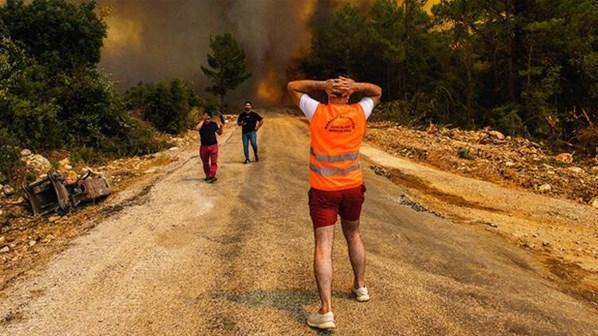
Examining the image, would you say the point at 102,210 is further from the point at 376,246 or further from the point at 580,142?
the point at 580,142

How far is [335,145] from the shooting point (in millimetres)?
4191

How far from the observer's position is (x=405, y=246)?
6910mm

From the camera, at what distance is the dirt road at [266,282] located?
4492 mm

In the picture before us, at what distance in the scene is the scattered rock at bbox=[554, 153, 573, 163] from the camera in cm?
1596

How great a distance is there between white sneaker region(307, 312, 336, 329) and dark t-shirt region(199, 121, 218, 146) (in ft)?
27.3

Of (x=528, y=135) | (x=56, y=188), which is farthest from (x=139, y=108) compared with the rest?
(x=528, y=135)

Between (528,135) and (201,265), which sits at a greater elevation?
(201,265)

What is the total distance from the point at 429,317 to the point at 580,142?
16885 mm

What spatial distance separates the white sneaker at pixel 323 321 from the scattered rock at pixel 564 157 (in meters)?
14.7

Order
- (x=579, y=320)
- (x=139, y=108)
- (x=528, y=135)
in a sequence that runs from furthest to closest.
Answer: (x=139, y=108) → (x=528, y=135) → (x=579, y=320)

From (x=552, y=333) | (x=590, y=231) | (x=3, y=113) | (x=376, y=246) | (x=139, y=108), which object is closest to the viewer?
(x=552, y=333)

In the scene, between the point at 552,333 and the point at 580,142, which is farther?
the point at 580,142

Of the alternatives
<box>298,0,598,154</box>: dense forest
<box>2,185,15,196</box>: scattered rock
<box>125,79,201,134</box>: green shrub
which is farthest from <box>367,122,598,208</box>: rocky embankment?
<box>2,185,15,196</box>: scattered rock

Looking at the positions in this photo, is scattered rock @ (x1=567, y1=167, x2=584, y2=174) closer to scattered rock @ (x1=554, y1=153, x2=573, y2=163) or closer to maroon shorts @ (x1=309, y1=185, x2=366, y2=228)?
scattered rock @ (x1=554, y1=153, x2=573, y2=163)
